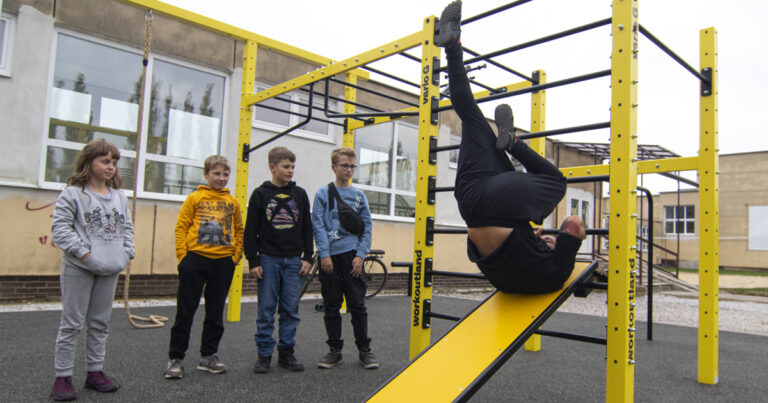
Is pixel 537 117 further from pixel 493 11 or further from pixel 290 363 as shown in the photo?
pixel 290 363

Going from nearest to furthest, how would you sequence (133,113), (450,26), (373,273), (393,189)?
(450,26) < (133,113) < (373,273) < (393,189)

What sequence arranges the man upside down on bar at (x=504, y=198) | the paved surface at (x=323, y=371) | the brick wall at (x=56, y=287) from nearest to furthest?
the man upside down on bar at (x=504, y=198), the paved surface at (x=323, y=371), the brick wall at (x=56, y=287)

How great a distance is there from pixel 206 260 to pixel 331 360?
110 centimetres

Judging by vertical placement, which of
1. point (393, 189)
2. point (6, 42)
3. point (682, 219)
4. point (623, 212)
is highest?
point (6, 42)

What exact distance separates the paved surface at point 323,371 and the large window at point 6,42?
2.81 m

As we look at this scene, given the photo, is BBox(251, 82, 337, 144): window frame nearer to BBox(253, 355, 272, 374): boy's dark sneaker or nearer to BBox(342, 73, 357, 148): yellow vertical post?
BBox(342, 73, 357, 148): yellow vertical post

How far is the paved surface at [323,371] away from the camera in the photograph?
2.79 meters

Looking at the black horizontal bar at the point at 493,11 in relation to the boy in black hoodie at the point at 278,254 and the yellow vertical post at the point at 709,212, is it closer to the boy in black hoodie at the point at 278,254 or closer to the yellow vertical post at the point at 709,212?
the boy in black hoodie at the point at 278,254

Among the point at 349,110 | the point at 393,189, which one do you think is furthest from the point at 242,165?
the point at 393,189

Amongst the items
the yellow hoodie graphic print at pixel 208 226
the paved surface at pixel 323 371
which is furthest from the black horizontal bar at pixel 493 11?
the paved surface at pixel 323 371

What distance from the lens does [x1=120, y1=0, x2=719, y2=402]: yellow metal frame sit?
2.21 meters

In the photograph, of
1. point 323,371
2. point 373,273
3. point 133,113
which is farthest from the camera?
point 373,273

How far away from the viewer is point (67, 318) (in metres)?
2.57

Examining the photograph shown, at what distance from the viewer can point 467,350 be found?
227cm
